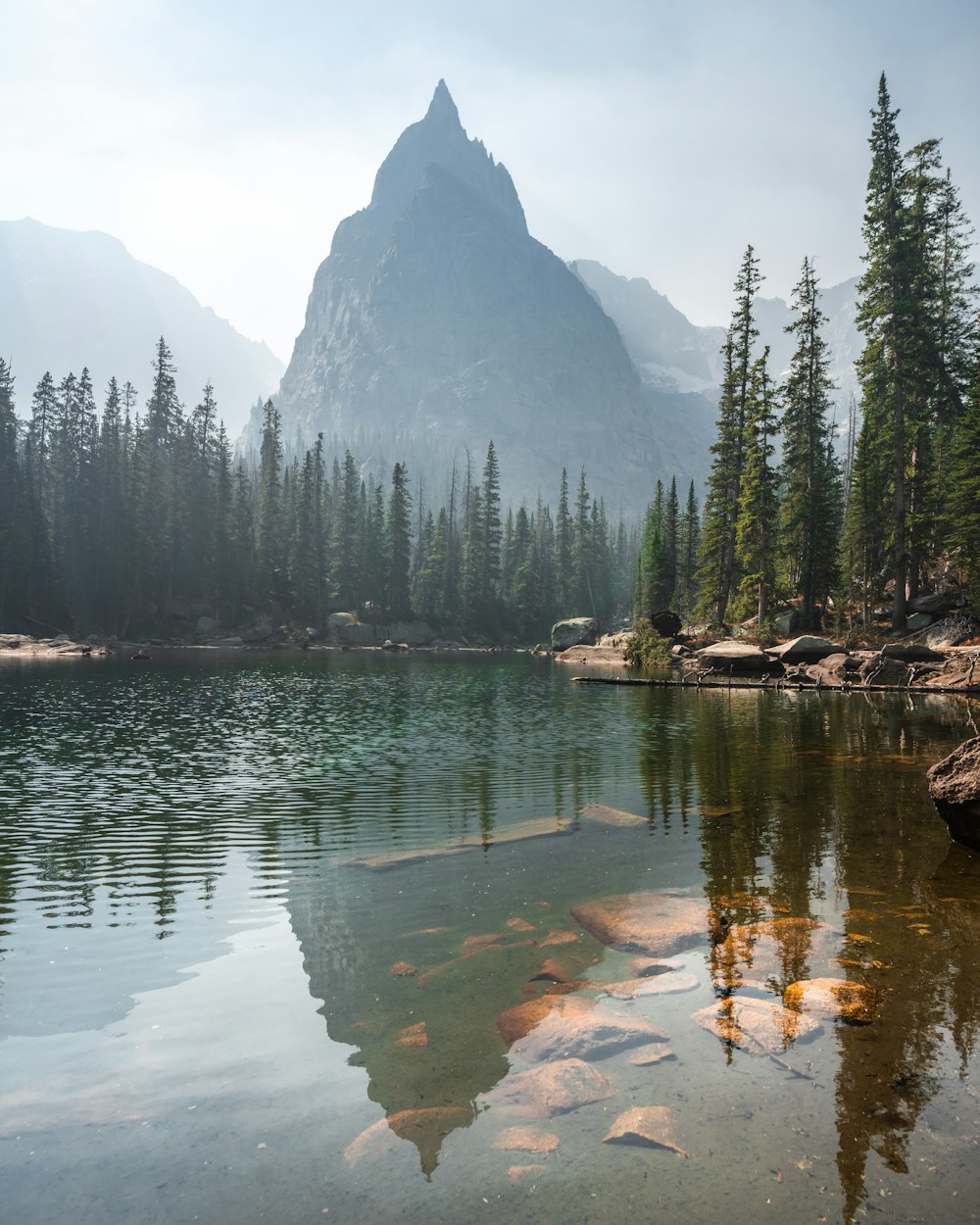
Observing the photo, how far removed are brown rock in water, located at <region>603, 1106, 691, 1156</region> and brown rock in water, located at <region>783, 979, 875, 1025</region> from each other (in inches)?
76.5

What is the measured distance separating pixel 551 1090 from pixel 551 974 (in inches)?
79.0

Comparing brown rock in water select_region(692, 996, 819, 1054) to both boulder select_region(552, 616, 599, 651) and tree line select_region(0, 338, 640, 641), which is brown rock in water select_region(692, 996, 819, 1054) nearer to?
boulder select_region(552, 616, 599, 651)

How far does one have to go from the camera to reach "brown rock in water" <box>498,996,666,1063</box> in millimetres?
5680

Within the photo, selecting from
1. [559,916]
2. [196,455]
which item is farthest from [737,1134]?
[196,455]

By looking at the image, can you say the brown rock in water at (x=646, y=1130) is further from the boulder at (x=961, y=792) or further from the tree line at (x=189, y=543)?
the tree line at (x=189, y=543)

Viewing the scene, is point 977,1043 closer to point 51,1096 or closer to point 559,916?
point 559,916

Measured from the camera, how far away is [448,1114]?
5.00 meters

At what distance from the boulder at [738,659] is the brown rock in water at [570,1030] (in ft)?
119

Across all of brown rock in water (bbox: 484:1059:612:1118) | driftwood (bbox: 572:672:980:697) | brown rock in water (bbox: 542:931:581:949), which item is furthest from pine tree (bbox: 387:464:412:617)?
brown rock in water (bbox: 484:1059:612:1118)

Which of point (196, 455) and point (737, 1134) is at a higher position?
point (196, 455)

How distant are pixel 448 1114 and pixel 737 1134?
6.30ft

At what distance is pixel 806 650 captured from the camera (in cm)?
3947

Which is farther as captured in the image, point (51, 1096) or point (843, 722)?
point (843, 722)

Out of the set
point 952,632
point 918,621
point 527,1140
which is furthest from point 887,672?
point 527,1140
